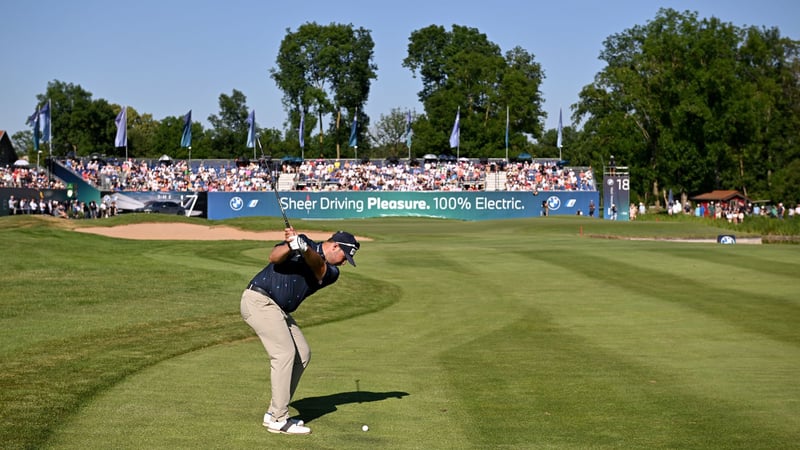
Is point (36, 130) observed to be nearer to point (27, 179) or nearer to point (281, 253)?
point (27, 179)

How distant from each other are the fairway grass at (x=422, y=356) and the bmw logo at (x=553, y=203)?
5210cm

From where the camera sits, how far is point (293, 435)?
1006 cm

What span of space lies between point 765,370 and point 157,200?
7137 cm

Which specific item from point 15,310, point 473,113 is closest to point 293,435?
point 15,310

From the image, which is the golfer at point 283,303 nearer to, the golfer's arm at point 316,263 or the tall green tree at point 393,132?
the golfer's arm at point 316,263

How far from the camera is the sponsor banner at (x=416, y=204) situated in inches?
3359

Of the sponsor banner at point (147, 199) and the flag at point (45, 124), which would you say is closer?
the flag at point (45, 124)

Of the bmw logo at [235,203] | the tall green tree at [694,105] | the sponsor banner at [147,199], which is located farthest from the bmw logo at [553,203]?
the sponsor banner at [147,199]

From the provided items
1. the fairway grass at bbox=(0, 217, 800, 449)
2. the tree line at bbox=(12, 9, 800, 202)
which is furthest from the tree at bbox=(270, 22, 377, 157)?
the fairway grass at bbox=(0, 217, 800, 449)

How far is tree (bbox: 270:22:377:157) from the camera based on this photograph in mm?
119000

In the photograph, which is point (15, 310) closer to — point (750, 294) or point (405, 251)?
point (750, 294)

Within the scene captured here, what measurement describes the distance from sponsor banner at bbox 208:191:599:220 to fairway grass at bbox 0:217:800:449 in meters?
51.8

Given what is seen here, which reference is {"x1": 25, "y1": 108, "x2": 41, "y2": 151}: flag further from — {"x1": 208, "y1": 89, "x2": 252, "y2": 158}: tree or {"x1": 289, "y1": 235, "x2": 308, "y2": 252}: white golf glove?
{"x1": 289, "y1": 235, "x2": 308, "y2": 252}: white golf glove

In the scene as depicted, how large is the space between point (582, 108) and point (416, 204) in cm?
4915
